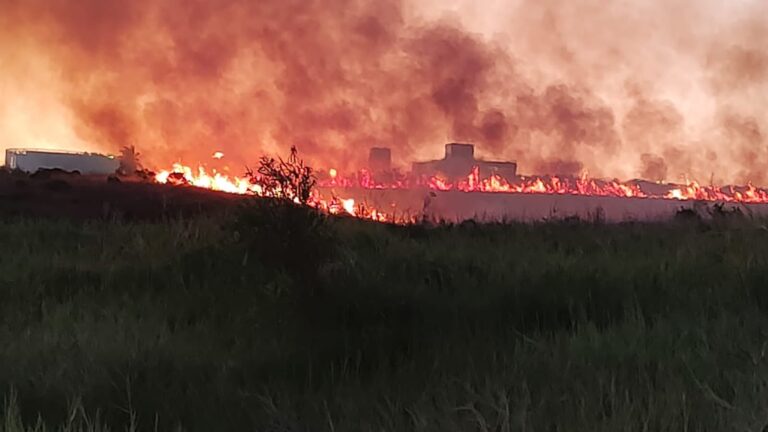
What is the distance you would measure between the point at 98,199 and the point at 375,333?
512 inches

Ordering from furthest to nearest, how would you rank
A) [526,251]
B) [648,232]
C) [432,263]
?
[648,232]
[526,251]
[432,263]

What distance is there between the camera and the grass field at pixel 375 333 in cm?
431

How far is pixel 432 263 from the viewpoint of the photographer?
30.7 ft

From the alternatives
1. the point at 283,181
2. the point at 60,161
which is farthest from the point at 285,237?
the point at 60,161

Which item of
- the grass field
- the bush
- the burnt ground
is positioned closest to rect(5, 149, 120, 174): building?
the burnt ground

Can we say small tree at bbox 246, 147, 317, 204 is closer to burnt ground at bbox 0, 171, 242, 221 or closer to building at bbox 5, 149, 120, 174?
burnt ground at bbox 0, 171, 242, 221

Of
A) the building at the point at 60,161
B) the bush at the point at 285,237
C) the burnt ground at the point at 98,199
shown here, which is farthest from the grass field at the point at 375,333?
the building at the point at 60,161

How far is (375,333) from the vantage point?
6453 millimetres

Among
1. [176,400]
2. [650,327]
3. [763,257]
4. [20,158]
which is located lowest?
[176,400]

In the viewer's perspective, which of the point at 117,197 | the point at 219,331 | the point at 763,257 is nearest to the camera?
the point at 219,331

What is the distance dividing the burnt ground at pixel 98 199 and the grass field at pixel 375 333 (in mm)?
5303

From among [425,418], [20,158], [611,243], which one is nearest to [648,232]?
[611,243]

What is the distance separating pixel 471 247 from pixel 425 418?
7.23 metres

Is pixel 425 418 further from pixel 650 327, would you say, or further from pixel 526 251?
pixel 526 251
